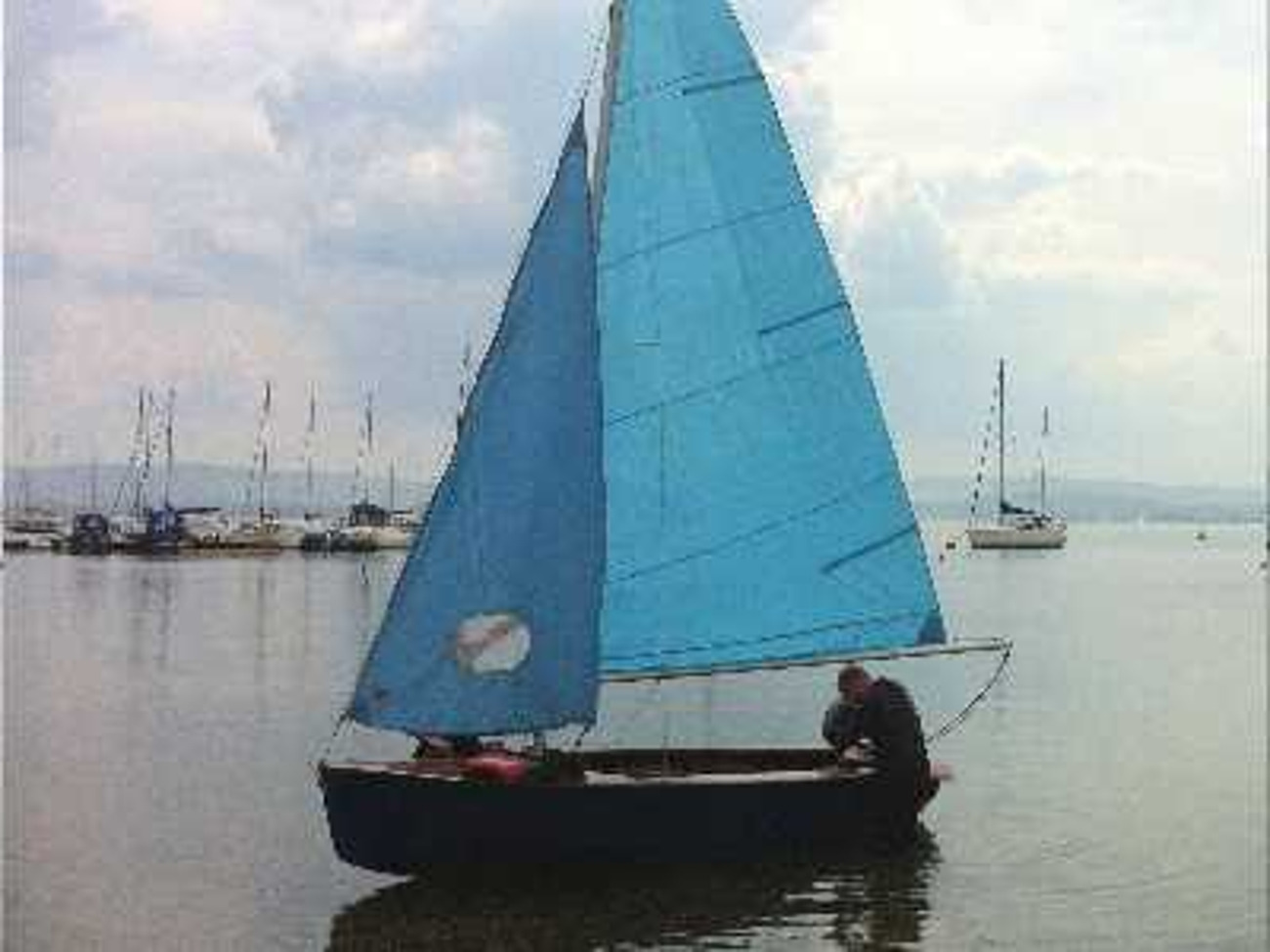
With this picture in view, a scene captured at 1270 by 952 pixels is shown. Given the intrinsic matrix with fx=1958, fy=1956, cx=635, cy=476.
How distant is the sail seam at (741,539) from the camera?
2284 centimetres

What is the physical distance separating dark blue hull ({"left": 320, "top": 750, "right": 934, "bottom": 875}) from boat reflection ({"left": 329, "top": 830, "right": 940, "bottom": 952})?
0.26 metres

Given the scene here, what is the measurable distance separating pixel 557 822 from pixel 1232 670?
3989 centimetres

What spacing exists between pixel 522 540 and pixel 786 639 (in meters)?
3.95

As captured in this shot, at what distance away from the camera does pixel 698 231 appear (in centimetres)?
2302

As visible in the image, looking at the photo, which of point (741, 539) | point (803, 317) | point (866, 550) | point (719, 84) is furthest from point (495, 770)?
point (719, 84)

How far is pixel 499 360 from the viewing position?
2159 centimetres

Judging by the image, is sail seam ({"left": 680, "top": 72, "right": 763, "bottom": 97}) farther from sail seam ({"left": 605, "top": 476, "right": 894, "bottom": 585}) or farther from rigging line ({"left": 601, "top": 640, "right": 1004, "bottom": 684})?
rigging line ({"left": 601, "top": 640, "right": 1004, "bottom": 684})

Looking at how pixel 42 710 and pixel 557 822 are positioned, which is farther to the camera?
pixel 42 710

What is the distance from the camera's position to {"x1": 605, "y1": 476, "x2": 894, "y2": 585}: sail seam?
2284cm

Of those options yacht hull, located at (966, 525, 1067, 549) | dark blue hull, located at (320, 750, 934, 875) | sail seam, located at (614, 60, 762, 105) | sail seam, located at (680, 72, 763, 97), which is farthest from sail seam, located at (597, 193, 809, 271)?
yacht hull, located at (966, 525, 1067, 549)

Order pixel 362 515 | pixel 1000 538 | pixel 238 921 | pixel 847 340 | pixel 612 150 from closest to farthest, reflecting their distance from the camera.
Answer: pixel 238 921 < pixel 612 150 < pixel 847 340 < pixel 362 515 < pixel 1000 538

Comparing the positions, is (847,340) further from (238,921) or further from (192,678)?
(192,678)

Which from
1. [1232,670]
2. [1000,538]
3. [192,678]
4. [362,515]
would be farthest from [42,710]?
[1000,538]

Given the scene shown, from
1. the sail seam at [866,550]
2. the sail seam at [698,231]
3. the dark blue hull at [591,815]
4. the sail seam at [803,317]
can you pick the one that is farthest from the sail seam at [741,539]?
the sail seam at [698,231]
